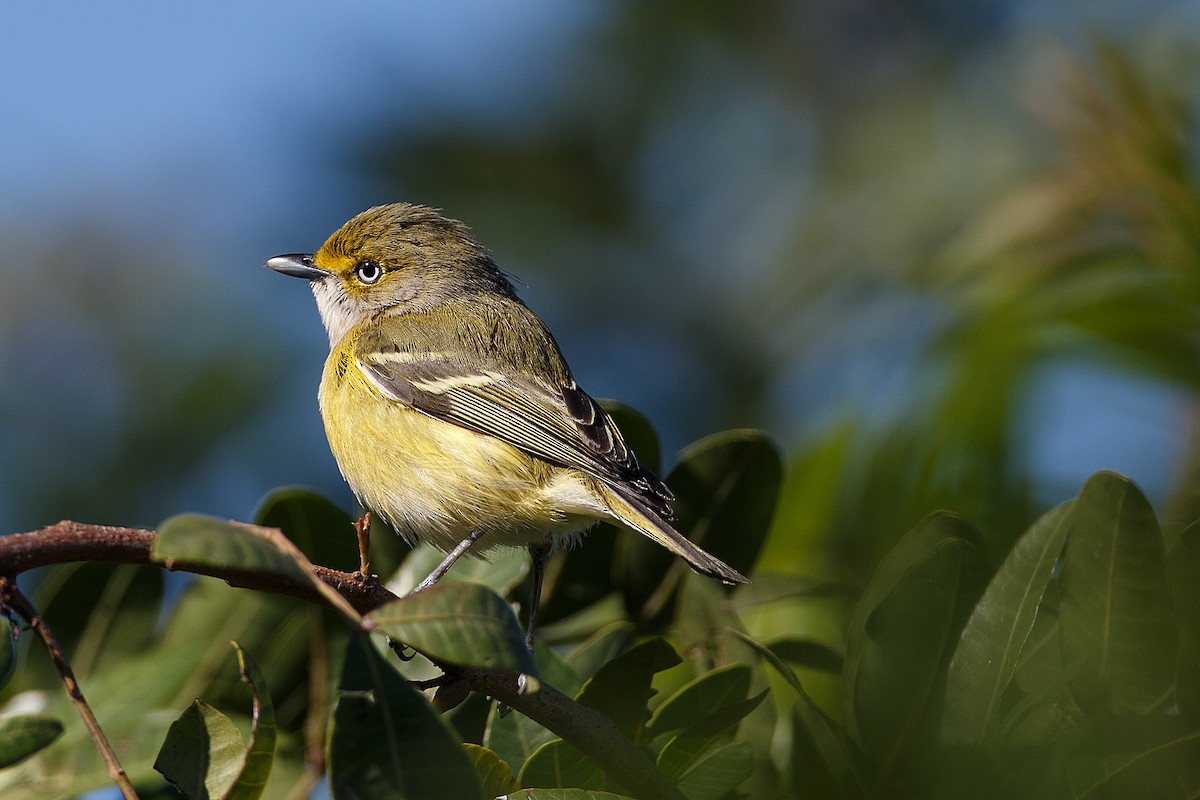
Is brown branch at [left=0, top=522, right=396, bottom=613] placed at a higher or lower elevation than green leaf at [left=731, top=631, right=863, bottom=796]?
higher

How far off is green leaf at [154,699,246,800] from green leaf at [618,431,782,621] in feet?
3.82

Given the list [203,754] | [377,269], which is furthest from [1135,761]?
[377,269]

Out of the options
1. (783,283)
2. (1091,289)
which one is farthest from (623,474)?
(783,283)

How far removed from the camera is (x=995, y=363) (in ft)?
7.91

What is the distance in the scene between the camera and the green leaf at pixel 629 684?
1981 mm

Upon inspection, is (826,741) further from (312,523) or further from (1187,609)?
(312,523)

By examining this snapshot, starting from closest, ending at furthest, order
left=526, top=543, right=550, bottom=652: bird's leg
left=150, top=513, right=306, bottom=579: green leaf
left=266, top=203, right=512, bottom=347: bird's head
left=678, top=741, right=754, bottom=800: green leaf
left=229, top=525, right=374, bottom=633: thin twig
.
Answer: left=150, top=513, right=306, bottom=579: green leaf
left=229, top=525, right=374, bottom=633: thin twig
left=678, top=741, right=754, bottom=800: green leaf
left=526, top=543, right=550, bottom=652: bird's leg
left=266, top=203, right=512, bottom=347: bird's head

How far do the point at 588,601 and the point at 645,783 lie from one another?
3.58 feet

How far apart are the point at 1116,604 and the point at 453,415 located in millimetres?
2073

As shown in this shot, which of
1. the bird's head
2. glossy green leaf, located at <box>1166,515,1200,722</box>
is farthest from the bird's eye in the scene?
glossy green leaf, located at <box>1166,515,1200,722</box>

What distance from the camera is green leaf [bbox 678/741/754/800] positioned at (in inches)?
75.0

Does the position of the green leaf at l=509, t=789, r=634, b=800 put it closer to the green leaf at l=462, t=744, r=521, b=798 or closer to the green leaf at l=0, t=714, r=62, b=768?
the green leaf at l=462, t=744, r=521, b=798

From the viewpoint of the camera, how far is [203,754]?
1.76 metres

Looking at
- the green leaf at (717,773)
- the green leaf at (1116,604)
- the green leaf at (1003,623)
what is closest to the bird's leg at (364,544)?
the green leaf at (717,773)
